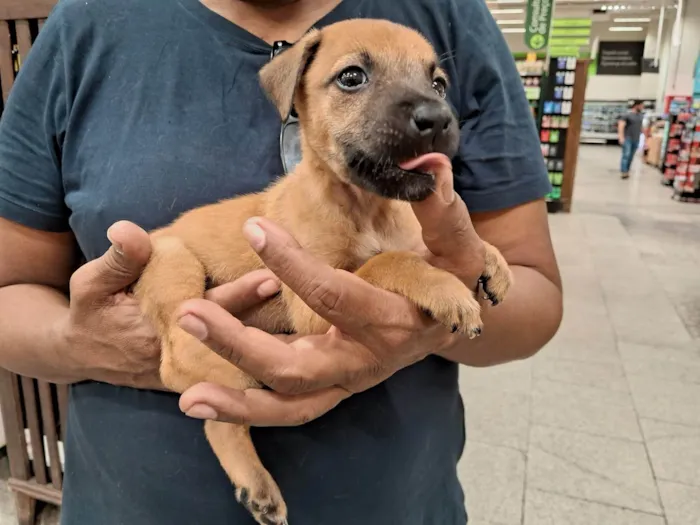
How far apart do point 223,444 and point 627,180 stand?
49.7ft

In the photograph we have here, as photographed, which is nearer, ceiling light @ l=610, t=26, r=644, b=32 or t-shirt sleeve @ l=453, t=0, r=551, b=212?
t-shirt sleeve @ l=453, t=0, r=551, b=212

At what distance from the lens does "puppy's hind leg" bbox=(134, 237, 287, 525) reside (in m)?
1.00

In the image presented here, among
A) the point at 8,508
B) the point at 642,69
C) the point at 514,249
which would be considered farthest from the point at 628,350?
the point at 642,69

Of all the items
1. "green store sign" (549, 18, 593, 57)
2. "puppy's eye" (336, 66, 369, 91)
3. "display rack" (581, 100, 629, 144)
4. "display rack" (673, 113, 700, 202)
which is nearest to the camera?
"puppy's eye" (336, 66, 369, 91)

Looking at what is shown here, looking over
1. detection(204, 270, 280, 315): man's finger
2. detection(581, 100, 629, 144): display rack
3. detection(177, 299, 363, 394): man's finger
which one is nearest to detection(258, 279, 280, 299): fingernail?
detection(204, 270, 280, 315): man's finger

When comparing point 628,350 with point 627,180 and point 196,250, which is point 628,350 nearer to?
point 196,250

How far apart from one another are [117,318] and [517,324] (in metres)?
0.73

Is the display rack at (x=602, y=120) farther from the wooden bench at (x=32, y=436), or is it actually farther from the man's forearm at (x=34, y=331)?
the man's forearm at (x=34, y=331)

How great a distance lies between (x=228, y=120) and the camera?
110 centimetres

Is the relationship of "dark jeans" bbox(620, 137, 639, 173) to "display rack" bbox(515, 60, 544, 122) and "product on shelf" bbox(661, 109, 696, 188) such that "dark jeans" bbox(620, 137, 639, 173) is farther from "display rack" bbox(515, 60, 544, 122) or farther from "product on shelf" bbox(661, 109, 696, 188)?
"display rack" bbox(515, 60, 544, 122)

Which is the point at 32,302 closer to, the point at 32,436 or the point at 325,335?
the point at 325,335

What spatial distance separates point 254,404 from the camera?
88 cm

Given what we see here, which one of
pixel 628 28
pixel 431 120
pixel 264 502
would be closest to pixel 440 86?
pixel 431 120

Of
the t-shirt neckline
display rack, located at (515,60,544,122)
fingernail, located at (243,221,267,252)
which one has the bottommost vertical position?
Answer: display rack, located at (515,60,544,122)
